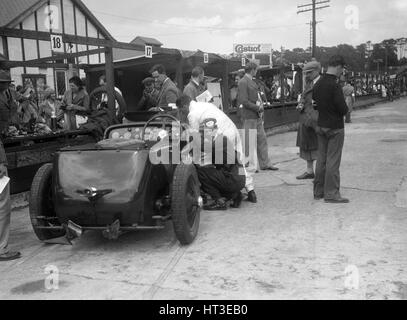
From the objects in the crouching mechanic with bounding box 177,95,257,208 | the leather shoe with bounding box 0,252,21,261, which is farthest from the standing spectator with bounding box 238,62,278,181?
the leather shoe with bounding box 0,252,21,261

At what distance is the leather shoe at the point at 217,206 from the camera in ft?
19.9

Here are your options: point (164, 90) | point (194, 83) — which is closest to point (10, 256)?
point (164, 90)

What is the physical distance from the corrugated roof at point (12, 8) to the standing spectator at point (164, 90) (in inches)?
739

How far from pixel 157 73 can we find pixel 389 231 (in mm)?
4548

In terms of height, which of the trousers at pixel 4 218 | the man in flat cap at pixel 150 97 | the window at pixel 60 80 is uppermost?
the window at pixel 60 80

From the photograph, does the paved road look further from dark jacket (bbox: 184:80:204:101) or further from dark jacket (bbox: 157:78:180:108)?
dark jacket (bbox: 157:78:180:108)

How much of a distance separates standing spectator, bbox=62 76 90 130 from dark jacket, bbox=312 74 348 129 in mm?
4180

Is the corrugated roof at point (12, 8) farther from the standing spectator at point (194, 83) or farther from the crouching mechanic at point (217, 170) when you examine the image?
the crouching mechanic at point (217, 170)

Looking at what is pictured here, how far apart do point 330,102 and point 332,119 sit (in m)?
0.22

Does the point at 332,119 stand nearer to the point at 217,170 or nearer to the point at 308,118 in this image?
the point at 308,118

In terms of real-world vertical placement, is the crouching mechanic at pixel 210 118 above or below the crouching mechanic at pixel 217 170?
above

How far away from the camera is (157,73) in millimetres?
7891

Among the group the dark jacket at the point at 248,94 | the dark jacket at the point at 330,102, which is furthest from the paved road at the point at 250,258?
the dark jacket at the point at 248,94

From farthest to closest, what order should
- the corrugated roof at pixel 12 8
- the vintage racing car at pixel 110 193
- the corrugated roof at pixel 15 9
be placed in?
the corrugated roof at pixel 12 8
the corrugated roof at pixel 15 9
the vintage racing car at pixel 110 193
